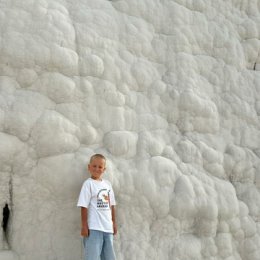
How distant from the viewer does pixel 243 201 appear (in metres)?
3.90

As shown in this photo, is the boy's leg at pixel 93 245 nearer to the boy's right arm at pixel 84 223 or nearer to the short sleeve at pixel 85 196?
the boy's right arm at pixel 84 223

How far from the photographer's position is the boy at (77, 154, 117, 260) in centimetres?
313

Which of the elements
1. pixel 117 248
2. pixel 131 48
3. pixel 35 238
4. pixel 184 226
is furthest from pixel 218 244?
pixel 131 48

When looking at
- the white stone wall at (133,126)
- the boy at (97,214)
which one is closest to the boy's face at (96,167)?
the boy at (97,214)

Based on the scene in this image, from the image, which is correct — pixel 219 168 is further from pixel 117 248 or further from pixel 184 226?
pixel 117 248

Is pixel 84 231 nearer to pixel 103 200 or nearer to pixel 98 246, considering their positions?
pixel 98 246

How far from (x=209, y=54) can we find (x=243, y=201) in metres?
1.28

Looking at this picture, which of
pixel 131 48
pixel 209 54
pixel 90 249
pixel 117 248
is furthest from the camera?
pixel 209 54

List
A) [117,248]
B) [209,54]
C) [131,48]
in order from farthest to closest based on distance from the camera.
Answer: [209,54] → [131,48] → [117,248]

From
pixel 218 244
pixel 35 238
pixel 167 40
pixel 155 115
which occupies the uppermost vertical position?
pixel 167 40

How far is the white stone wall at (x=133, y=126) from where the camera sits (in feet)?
10.6

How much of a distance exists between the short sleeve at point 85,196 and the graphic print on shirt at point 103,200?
7 cm

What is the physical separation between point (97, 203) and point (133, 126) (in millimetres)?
720

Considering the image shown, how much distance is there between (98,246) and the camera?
10.3 feet
